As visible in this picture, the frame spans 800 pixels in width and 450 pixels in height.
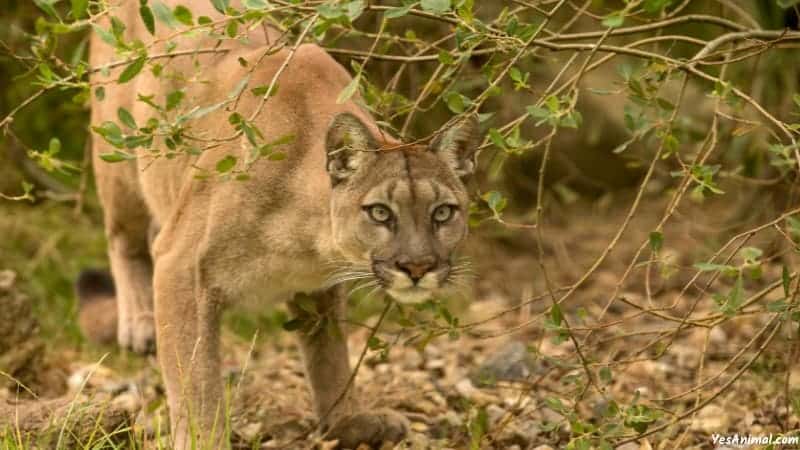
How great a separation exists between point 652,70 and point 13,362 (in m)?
3.01

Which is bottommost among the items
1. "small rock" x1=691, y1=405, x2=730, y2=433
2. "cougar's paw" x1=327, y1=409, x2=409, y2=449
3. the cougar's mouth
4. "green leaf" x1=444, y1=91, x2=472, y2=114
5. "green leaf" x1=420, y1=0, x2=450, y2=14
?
"small rock" x1=691, y1=405, x2=730, y2=433

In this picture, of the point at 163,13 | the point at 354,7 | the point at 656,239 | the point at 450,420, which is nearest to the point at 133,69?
the point at 163,13

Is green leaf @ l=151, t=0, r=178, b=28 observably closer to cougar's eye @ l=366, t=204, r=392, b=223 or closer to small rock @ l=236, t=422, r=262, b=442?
cougar's eye @ l=366, t=204, r=392, b=223

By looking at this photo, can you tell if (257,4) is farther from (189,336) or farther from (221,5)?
(189,336)

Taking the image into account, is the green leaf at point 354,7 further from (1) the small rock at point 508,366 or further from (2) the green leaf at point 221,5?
(1) the small rock at point 508,366

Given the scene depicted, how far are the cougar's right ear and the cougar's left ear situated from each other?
0.81 feet

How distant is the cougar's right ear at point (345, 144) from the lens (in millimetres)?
4133

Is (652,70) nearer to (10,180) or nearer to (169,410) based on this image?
(169,410)

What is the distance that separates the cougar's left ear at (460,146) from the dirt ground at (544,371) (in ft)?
1.70

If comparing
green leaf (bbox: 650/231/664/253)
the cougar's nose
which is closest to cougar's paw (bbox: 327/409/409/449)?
the cougar's nose

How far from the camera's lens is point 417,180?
4176 mm

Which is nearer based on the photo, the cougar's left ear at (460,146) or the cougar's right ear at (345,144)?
the cougar's right ear at (345,144)

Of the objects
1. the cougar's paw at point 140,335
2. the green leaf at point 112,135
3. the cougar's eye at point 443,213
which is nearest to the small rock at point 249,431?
the cougar's paw at point 140,335

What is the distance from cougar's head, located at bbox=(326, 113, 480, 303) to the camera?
13.4ft
